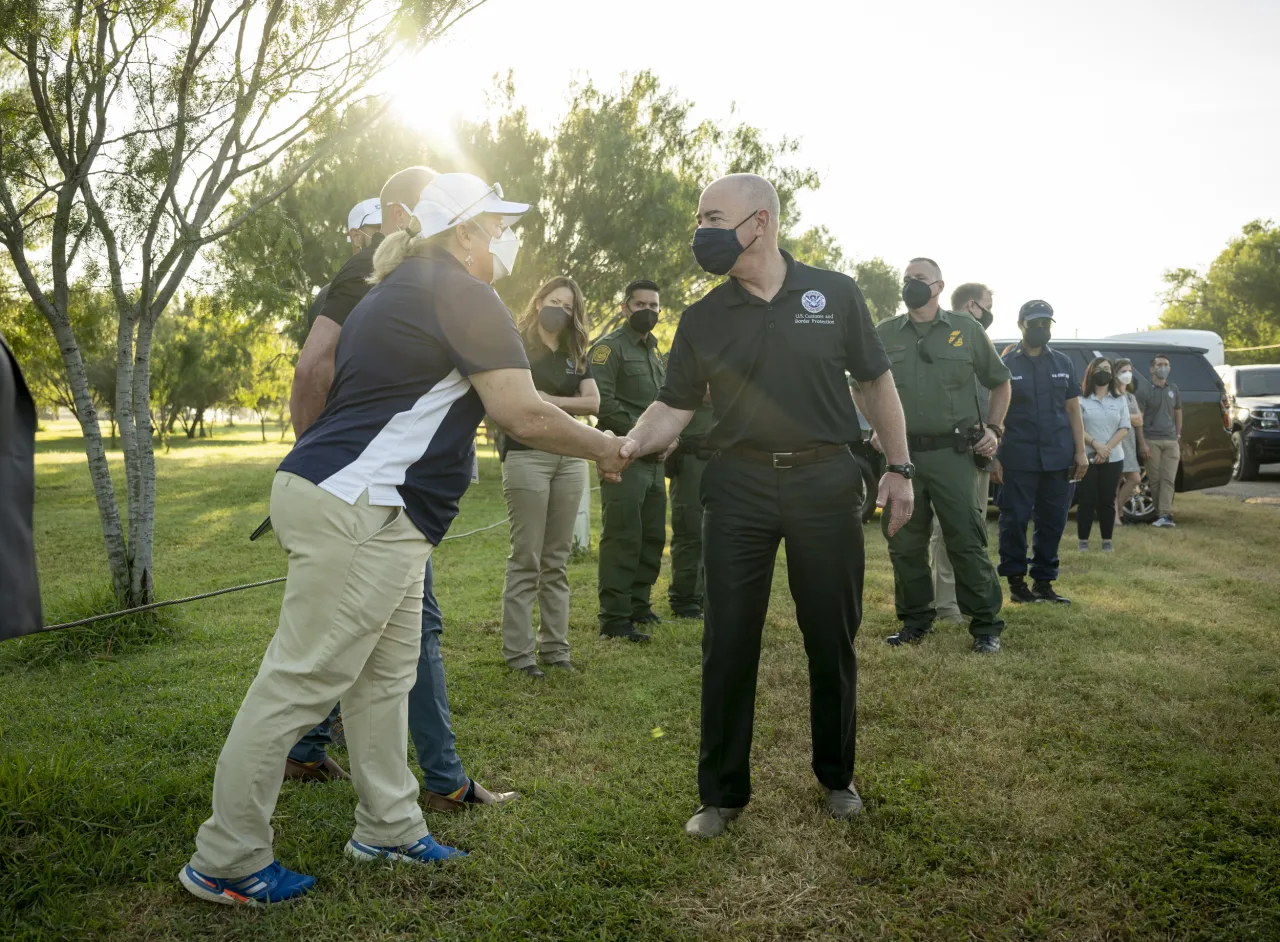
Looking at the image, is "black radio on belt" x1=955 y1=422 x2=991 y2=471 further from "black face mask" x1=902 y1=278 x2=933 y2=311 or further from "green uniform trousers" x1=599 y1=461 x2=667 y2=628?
"green uniform trousers" x1=599 y1=461 x2=667 y2=628

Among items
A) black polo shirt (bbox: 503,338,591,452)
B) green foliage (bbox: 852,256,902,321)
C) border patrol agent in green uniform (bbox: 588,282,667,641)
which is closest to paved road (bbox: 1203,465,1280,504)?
border patrol agent in green uniform (bbox: 588,282,667,641)

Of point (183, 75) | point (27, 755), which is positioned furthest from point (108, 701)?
point (183, 75)

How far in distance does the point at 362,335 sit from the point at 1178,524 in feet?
36.0

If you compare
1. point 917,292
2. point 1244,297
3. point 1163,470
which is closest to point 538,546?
point 917,292

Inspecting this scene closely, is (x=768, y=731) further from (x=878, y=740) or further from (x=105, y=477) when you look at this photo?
(x=105, y=477)

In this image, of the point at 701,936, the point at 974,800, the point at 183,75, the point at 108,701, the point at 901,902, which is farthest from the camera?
the point at 183,75

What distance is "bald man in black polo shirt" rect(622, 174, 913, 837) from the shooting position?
3.21 metres

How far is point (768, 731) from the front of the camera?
418cm

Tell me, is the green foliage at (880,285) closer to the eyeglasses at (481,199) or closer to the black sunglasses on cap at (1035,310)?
the black sunglasses on cap at (1035,310)

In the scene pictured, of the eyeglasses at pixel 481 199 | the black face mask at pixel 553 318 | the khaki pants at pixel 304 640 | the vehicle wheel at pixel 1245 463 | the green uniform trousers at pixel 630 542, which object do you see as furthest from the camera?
the vehicle wheel at pixel 1245 463

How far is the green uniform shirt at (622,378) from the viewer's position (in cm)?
618

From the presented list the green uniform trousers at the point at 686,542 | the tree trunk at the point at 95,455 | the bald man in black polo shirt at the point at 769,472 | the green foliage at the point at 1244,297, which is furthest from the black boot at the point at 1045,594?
the green foliage at the point at 1244,297

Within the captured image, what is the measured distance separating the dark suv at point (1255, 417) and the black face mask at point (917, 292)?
13.0 metres

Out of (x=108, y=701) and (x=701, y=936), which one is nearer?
(x=701, y=936)
